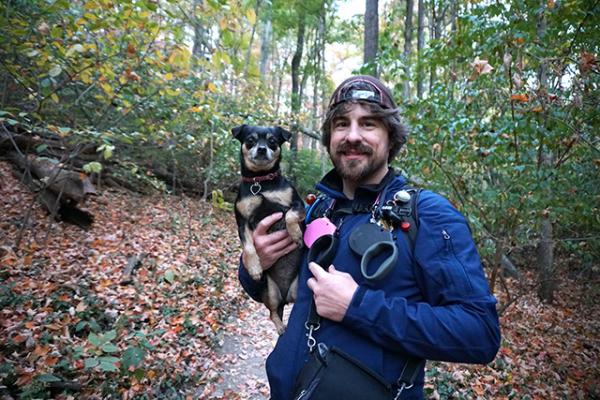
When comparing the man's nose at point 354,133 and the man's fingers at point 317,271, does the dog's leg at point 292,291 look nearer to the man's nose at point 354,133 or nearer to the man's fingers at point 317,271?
the man's fingers at point 317,271

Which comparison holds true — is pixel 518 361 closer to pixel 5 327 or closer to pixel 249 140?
pixel 249 140

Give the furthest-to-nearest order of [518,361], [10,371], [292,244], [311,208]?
[518,361]
[10,371]
[292,244]
[311,208]

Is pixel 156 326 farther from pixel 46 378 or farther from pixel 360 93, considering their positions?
pixel 360 93

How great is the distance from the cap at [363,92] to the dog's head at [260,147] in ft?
3.75

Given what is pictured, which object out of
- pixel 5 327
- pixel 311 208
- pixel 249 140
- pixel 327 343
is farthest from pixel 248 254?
pixel 5 327

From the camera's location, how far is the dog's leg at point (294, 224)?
2.78 meters

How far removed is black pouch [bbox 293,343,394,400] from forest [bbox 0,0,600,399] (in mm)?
2519

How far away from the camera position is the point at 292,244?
9.53 ft

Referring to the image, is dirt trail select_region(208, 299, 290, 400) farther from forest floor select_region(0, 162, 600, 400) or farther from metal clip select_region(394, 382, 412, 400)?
metal clip select_region(394, 382, 412, 400)

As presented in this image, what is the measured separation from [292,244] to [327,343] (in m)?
1.33

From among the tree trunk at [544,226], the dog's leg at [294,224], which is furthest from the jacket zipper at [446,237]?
Answer: the tree trunk at [544,226]

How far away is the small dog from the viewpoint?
2.99 m

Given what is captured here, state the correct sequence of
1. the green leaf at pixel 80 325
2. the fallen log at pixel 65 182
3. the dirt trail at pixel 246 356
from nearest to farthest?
the green leaf at pixel 80 325
the dirt trail at pixel 246 356
the fallen log at pixel 65 182

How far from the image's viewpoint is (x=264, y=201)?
3064 mm
